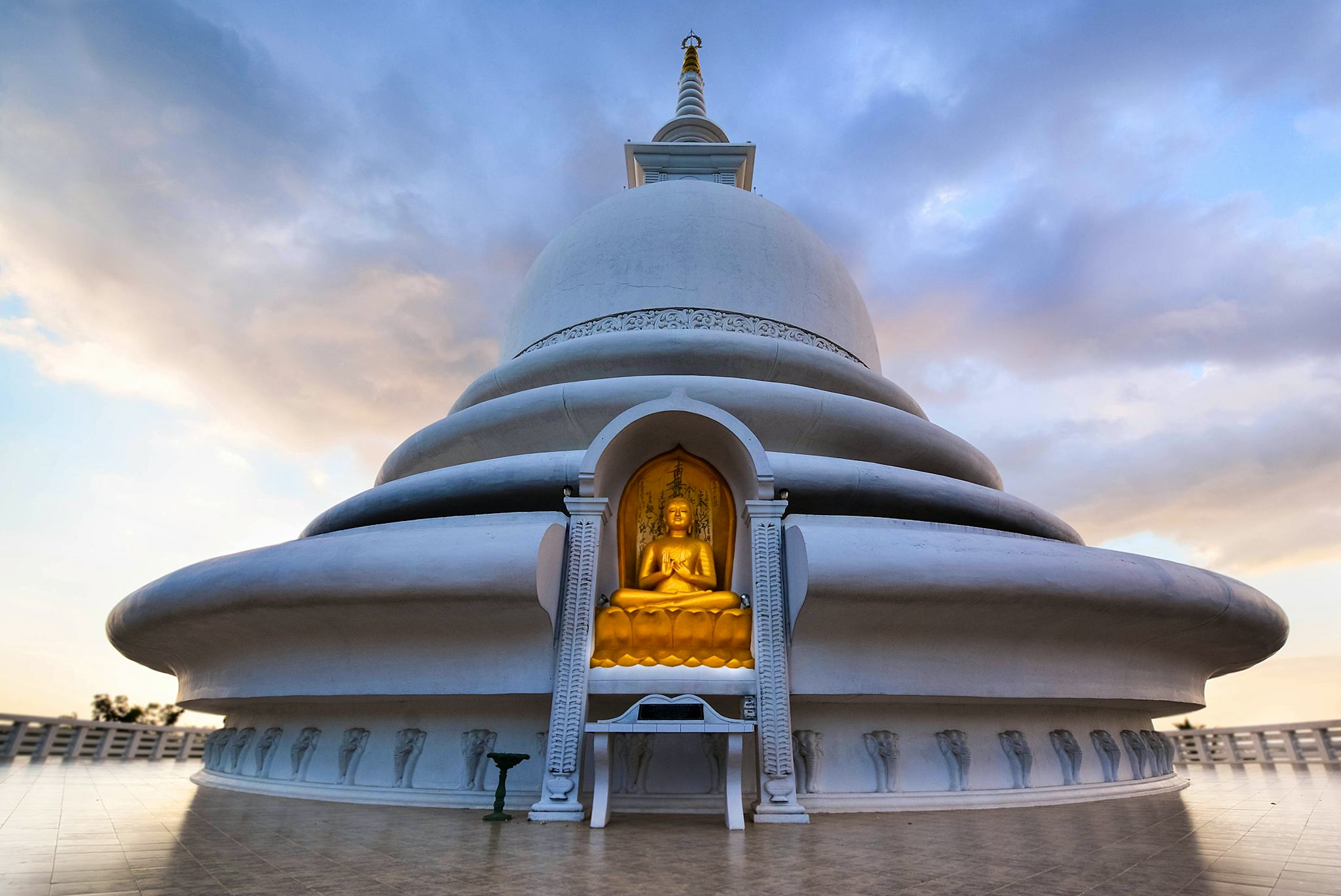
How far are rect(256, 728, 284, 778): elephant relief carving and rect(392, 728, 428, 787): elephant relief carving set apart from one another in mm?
1889

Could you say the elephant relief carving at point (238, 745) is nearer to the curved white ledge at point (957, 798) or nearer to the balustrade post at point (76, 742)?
the curved white ledge at point (957, 798)

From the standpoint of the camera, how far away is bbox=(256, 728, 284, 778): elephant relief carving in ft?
25.1

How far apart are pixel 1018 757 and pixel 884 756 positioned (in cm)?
149

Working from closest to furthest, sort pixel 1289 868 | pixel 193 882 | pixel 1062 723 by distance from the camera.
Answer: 1. pixel 193 882
2. pixel 1289 868
3. pixel 1062 723

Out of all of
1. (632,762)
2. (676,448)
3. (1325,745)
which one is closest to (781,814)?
(632,762)

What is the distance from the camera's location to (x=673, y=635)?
6.47 meters

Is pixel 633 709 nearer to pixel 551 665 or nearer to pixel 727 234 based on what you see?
pixel 551 665

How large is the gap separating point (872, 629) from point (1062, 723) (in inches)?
105

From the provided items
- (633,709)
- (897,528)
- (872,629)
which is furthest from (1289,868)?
(633,709)

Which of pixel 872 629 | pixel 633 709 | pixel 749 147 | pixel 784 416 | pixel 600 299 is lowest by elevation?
pixel 633 709

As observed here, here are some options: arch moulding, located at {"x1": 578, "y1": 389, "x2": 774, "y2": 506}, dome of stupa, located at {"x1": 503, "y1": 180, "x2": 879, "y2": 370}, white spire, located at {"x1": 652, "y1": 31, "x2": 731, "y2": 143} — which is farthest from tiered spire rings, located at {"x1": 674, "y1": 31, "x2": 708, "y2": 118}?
arch moulding, located at {"x1": 578, "y1": 389, "x2": 774, "y2": 506}

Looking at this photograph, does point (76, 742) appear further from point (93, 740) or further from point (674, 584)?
point (674, 584)

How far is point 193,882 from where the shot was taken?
3.55 metres

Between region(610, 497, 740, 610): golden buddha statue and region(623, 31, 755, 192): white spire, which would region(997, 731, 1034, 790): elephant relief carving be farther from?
region(623, 31, 755, 192): white spire
